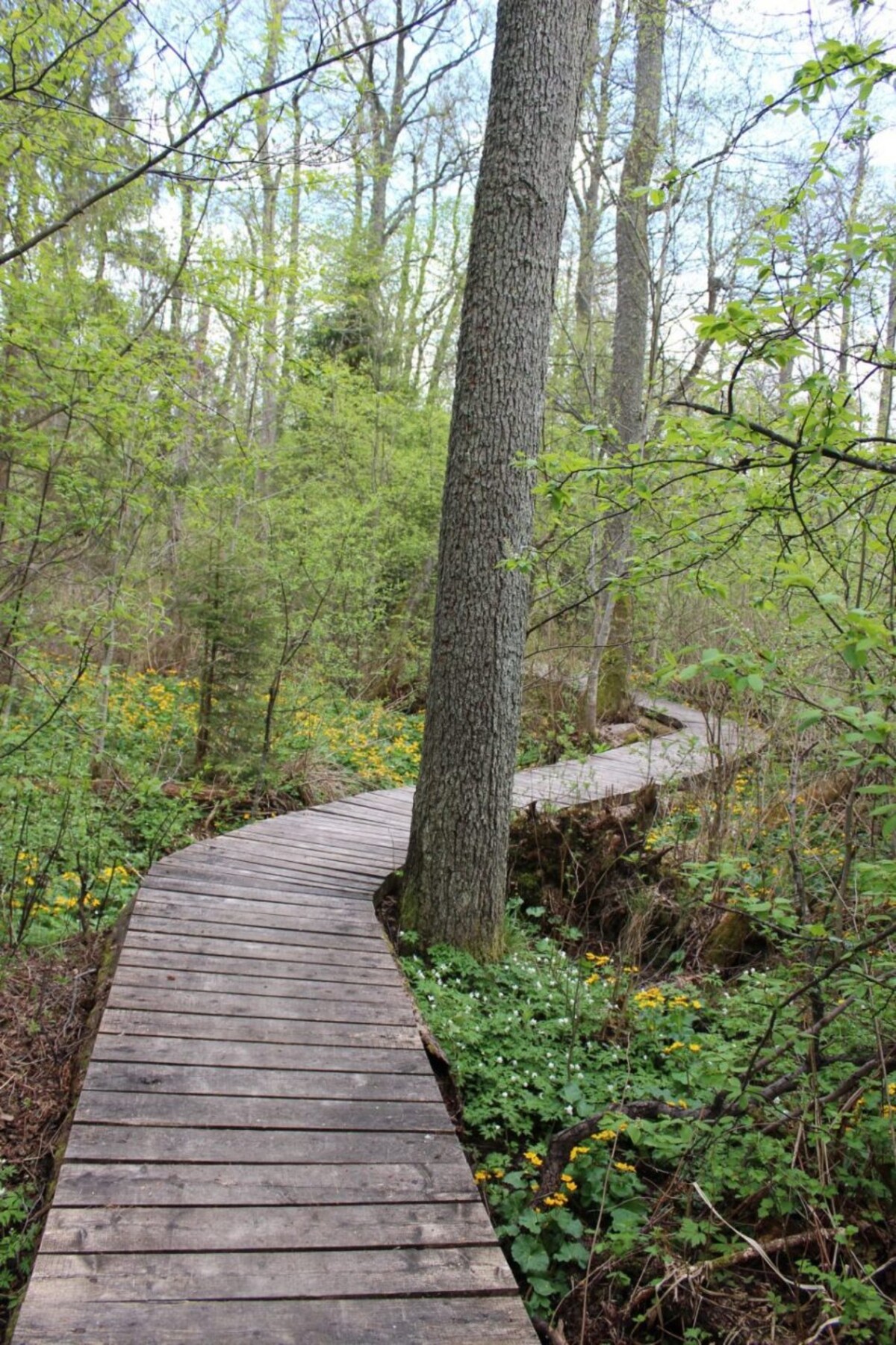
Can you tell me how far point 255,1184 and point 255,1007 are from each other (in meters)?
1.12

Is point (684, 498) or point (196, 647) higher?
point (684, 498)

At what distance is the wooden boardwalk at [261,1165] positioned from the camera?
213 cm

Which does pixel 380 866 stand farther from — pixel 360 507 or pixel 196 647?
pixel 360 507

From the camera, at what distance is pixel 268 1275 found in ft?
7.36

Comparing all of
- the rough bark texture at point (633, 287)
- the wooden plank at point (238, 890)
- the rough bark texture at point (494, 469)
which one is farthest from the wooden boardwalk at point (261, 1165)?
the rough bark texture at point (633, 287)

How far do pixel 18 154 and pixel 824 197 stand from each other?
8.71 metres

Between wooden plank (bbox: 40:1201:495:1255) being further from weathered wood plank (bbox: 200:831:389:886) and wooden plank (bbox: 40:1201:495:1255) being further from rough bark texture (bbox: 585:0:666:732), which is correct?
rough bark texture (bbox: 585:0:666:732)

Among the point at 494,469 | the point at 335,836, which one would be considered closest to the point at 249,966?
the point at 335,836

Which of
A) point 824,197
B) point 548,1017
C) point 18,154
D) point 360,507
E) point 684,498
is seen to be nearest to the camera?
point 684,498

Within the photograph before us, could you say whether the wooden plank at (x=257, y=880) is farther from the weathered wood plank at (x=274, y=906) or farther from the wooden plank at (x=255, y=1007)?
the wooden plank at (x=255, y=1007)

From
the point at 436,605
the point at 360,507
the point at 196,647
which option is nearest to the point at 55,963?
the point at 436,605

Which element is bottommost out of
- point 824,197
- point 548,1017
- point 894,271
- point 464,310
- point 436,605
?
point 548,1017

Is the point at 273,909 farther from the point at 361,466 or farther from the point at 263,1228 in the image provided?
the point at 361,466

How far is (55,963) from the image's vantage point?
4.50 meters
